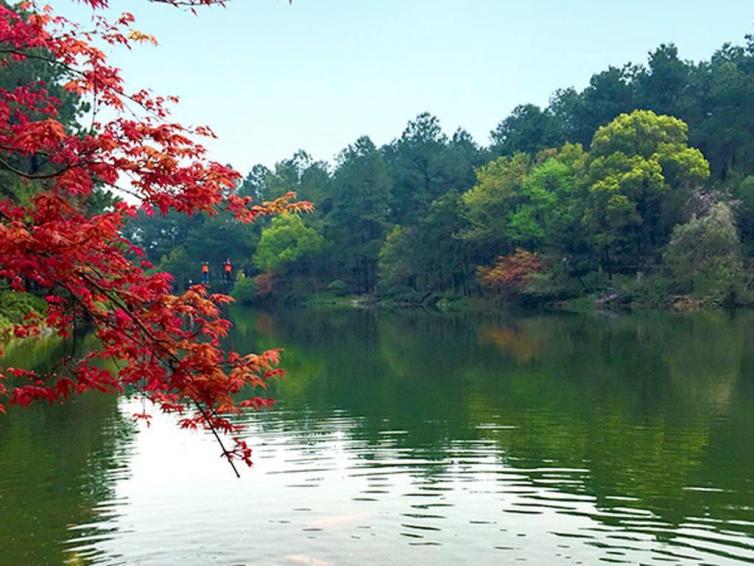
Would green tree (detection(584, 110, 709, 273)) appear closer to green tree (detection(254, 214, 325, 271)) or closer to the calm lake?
the calm lake

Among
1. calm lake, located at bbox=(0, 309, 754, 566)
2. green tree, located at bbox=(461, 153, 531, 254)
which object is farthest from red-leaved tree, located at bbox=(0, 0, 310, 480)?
green tree, located at bbox=(461, 153, 531, 254)

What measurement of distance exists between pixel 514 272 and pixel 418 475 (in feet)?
171

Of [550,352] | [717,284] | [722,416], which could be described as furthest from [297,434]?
[717,284]

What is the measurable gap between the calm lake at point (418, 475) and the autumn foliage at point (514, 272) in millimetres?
38231

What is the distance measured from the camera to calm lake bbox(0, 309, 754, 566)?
991 centimetres

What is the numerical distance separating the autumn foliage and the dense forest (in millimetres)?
136

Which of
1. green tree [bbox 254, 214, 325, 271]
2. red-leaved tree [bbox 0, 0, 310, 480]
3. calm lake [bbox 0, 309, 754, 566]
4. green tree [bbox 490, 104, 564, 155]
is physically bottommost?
calm lake [bbox 0, 309, 754, 566]

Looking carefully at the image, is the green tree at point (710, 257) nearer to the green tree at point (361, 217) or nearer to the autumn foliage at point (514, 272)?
the autumn foliage at point (514, 272)

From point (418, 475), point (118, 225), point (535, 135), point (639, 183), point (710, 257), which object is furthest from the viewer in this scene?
point (535, 135)

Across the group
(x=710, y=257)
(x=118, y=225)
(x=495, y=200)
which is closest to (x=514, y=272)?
(x=495, y=200)

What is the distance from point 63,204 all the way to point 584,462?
9.74 meters

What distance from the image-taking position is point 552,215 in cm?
6481

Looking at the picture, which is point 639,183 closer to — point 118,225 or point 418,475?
point 418,475

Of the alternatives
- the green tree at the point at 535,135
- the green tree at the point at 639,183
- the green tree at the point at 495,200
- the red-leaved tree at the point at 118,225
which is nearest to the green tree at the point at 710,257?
the green tree at the point at 639,183
